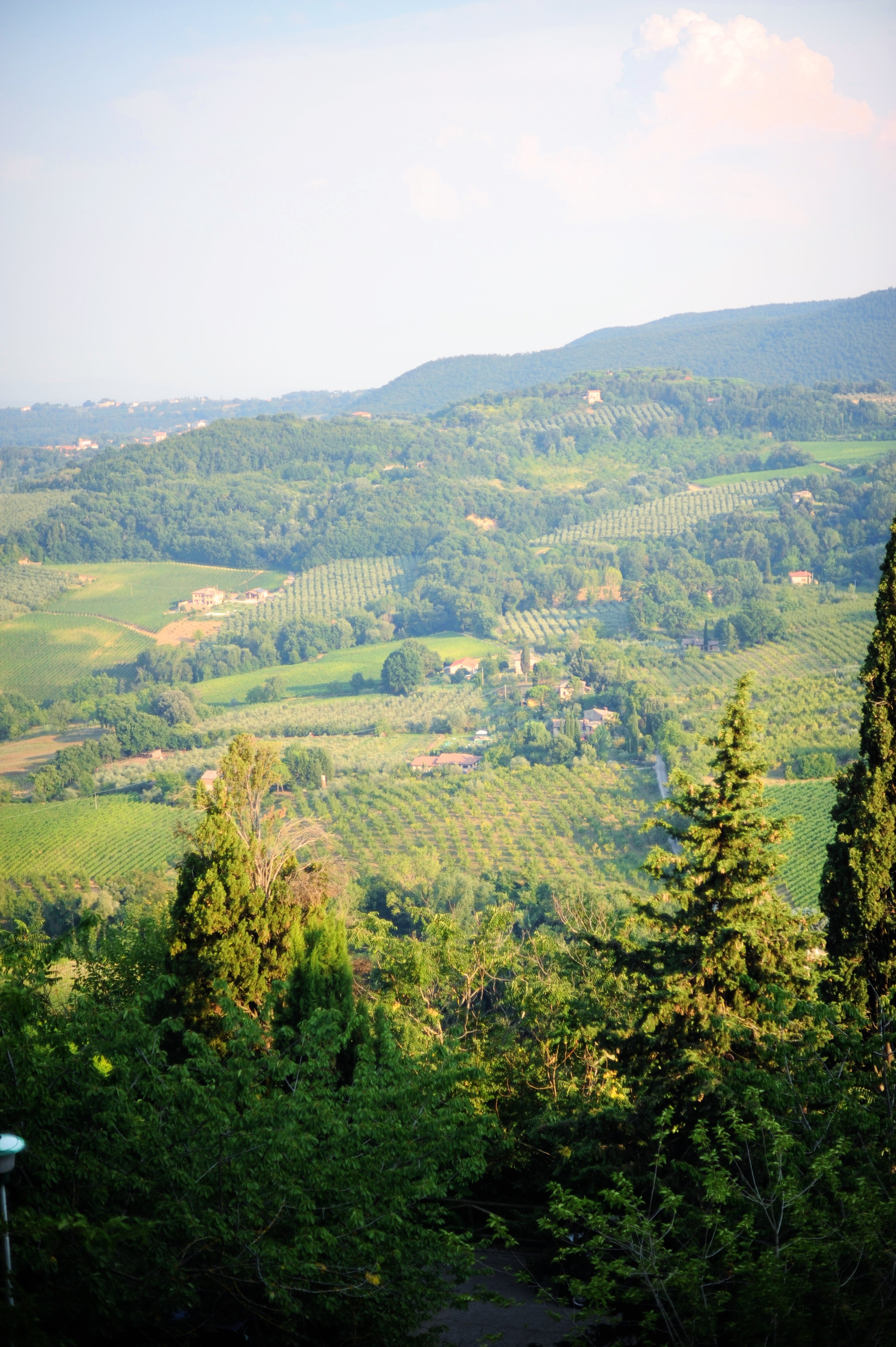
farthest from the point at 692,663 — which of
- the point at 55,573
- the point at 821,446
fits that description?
the point at 821,446

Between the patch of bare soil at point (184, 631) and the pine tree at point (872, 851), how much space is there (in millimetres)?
68823

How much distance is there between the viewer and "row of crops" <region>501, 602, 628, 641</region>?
250ft

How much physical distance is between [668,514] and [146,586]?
5594cm

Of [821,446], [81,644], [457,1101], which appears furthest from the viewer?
[821,446]

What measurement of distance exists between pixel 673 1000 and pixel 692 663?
178 ft

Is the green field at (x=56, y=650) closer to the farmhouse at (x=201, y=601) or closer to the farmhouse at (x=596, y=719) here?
the farmhouse at (x=201, y=601)

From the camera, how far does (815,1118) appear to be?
7.20m

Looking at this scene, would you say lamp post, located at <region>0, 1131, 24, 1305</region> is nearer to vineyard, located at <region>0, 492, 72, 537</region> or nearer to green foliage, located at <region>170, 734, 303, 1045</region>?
green foliage, located at <region>170, 734, 303, 1045</region>

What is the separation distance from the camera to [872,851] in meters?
9.40

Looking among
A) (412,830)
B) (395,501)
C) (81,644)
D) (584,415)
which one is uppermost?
(584,415)

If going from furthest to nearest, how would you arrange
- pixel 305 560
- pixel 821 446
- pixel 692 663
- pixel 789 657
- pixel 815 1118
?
pixel 821 446, pixel 305 560, pixel 692 663, pixel 789 657, pixel 815 1118

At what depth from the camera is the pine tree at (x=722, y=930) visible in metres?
9.39

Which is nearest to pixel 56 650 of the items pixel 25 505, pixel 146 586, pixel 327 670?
pixel 146 586

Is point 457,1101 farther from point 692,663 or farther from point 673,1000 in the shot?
point 692,663
